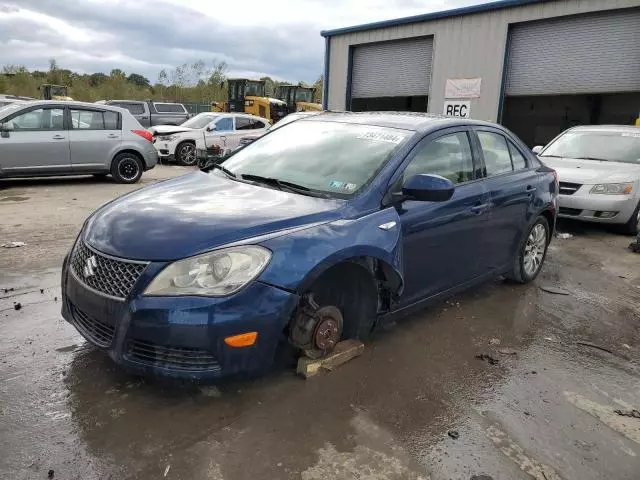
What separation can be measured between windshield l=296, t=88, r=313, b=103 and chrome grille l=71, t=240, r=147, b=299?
26.4 m

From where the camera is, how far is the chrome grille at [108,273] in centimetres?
266

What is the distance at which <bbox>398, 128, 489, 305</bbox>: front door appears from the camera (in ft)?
11.7

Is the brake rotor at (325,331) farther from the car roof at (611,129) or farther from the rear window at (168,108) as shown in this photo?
the rear window at (168,108)

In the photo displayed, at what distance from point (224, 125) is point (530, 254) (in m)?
11.8

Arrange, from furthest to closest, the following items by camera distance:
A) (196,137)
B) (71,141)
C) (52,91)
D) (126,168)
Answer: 1. (52,91)
2. (196,137)
3. (126,168)
4. (71,141)

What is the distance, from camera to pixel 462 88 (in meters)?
15.5

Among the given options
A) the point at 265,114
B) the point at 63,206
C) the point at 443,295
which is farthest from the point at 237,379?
the point at 265,114

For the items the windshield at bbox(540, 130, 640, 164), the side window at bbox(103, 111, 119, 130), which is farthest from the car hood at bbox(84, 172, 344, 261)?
the side window at bbox(103, 111, 119, 130)

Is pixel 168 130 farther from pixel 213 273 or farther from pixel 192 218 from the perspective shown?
pixel 213 273

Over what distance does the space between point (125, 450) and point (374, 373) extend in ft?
4.96

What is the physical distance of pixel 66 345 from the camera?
3.51 m

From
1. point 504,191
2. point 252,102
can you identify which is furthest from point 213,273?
point 252,102

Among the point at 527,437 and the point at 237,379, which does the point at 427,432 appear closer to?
the point at 527,437

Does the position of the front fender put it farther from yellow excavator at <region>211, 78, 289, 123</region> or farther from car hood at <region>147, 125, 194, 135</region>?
yellow excavator at <region>211, 78, 289, 123</region>
